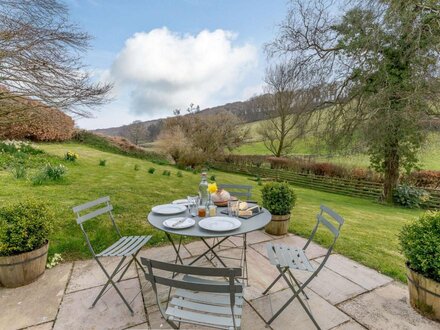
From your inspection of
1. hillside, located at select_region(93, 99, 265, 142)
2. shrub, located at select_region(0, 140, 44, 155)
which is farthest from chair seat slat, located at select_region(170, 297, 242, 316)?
hillside, located at select_region(93, 99, 265, 142)

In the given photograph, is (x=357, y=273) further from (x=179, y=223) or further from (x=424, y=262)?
(x=179, y=223)

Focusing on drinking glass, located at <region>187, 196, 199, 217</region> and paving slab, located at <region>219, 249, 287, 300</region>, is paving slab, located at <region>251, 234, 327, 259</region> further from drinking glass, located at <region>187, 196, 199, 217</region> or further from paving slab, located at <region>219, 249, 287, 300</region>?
drinking glass, located at <region>187, 196, 199, 217</region>

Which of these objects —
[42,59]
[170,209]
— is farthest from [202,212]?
[42,59]

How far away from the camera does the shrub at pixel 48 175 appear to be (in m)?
5.34

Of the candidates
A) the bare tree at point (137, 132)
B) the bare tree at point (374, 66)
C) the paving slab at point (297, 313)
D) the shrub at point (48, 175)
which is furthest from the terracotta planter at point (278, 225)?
the bare tree at point (137, 132)

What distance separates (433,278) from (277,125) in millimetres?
18013

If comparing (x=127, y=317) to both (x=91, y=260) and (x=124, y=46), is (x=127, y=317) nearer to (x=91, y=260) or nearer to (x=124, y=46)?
(x=91, y=260)

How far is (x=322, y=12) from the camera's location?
7695mm

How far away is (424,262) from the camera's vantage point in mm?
1936

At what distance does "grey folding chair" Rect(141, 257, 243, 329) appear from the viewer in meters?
1.18

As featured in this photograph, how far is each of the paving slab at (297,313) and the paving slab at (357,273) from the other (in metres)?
0.66

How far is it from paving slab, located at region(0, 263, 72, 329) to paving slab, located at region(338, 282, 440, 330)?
2756 mm

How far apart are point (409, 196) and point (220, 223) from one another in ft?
34.1

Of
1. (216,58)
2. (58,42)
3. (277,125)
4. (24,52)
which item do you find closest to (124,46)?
(216,58)
